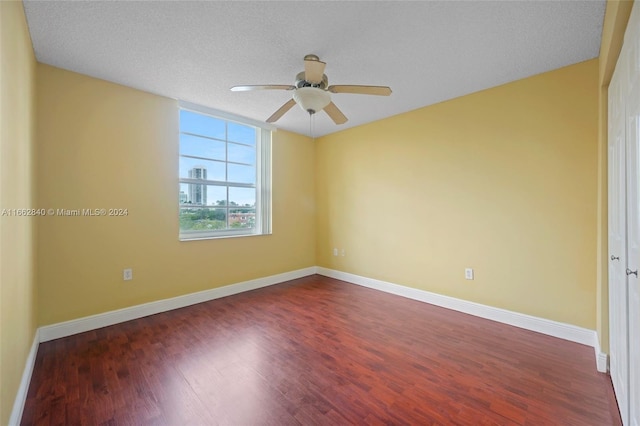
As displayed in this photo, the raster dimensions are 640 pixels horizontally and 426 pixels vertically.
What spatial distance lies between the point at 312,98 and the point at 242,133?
6.73 feet

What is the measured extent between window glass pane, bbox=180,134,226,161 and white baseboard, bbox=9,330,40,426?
2.26 meters

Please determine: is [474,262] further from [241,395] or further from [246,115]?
[246,115]

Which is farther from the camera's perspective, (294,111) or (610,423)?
(294,111)

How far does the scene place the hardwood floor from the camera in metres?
1.49

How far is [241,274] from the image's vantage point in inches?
147

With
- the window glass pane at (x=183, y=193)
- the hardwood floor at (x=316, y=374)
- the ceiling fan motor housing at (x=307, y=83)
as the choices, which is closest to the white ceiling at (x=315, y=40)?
the ceiling fan motor housing at (x=307, y=83)

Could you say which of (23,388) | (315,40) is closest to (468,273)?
(315,40)

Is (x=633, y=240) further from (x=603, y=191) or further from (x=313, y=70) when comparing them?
(x=313, y=70)

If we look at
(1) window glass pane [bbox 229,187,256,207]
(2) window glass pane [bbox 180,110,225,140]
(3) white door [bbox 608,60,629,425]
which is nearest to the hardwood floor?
(3) white door [bbox 608,60,629,425]

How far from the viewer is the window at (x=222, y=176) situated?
332 centimetres

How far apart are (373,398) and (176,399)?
4.01 ft

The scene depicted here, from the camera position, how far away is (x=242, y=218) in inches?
154

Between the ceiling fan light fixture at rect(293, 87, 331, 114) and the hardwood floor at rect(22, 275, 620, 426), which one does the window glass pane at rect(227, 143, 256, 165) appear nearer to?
the ceiling fan light fixture at rect(293, 87, 331, 114)

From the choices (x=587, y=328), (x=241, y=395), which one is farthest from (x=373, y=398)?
(x=587, y=328)
